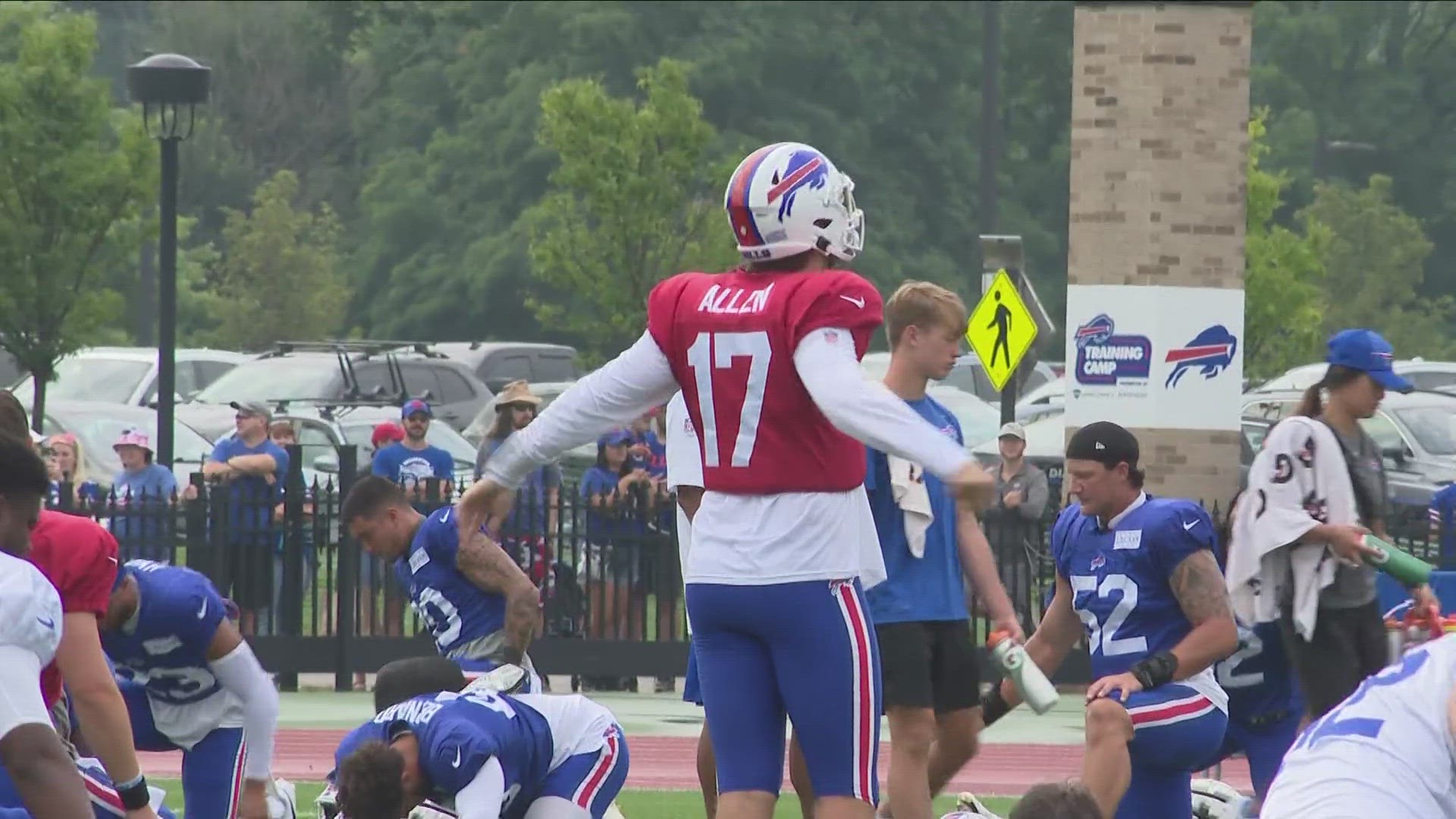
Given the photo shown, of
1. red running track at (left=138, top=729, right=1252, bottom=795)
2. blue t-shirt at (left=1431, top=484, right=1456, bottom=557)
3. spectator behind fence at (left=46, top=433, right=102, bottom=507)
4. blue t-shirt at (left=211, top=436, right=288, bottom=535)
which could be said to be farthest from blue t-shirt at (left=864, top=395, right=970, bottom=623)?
blue t-shirt at (left=211, top=436, right=288, bottom=535)

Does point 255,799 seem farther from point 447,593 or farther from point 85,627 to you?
point 85,627

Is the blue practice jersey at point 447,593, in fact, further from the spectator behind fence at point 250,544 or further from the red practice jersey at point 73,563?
the spectator behind fence at point 250,544

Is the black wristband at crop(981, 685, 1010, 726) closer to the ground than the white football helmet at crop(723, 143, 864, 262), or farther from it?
closer to the ground

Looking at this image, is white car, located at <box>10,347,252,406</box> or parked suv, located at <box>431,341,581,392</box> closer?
white car, located at <box>10,347,252,406</box>

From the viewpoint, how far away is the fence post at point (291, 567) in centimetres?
1703

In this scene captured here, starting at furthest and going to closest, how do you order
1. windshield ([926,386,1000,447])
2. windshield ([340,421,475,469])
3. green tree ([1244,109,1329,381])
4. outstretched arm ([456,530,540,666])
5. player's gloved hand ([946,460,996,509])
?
green tree ([1244,109,1329,381]), windshield ([926,386,1000,447]), windshield ([340,421,475,469]), outstretched arm ([456,530,540,666]), player's gloved hand ([946,460,996,509])

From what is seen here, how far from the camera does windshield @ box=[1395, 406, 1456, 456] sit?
87.5 feet

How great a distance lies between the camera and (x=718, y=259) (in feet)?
123

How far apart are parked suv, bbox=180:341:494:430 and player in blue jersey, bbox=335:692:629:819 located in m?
20.9

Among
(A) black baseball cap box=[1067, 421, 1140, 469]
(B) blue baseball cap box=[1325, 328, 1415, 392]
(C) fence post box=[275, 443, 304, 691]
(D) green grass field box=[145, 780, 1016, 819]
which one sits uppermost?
(B) blue baseball cap box=[1325, 328, 1415, 392]

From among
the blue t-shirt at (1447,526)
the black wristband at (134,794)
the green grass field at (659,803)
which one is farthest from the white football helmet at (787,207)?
the blue t-shirt at (1447,526)

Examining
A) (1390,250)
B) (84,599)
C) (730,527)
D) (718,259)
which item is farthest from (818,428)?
(1390,250)

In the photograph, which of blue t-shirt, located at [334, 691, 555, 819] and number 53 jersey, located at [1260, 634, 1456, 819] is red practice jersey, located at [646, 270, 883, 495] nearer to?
blue t-shirt, located at [334, 691, 555, 819]

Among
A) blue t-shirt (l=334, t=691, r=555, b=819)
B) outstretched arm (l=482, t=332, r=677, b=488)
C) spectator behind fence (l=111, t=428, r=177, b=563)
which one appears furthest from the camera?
spectator behind fence (l=111, t=428, r=177, b=563)
